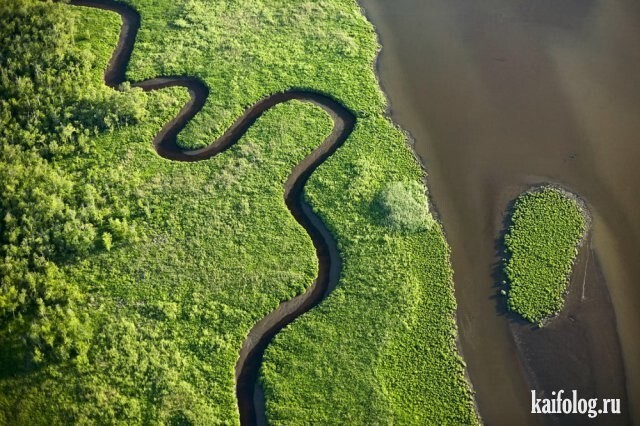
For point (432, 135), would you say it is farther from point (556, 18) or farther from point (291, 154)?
point (556, 18)

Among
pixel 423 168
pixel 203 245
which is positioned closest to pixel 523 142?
pixel 423 168

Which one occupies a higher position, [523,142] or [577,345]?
[523,142]

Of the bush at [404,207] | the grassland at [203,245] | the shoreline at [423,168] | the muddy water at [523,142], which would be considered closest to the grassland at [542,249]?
the muddy water at [523,142]

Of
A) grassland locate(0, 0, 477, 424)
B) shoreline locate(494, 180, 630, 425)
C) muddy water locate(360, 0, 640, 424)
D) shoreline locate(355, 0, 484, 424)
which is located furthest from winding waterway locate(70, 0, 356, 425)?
shoreline locate(494, 180, 630, 425)

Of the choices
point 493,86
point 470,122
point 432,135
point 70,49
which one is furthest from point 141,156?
point 493,86

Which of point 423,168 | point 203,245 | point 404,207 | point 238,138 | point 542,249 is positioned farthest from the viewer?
point 238,138

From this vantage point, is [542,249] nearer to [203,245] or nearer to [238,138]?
[203,245]
